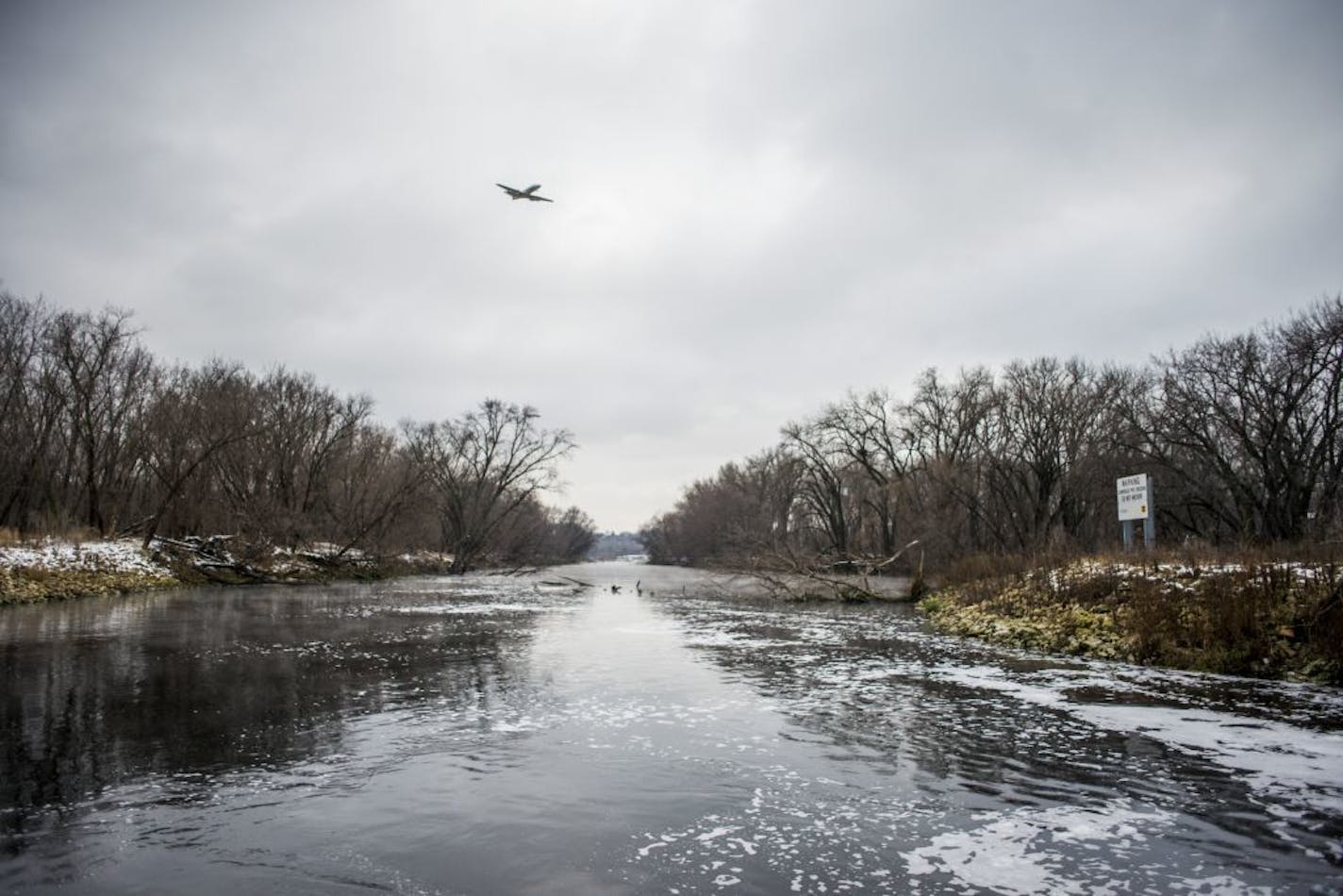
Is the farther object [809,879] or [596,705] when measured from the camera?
[596,705]

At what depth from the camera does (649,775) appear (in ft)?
24.8

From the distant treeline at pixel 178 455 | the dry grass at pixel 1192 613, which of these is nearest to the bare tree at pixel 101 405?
the distant treeline at pixel 178 455

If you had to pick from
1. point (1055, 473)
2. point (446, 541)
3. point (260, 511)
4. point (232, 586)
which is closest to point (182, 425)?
point (260, 511)

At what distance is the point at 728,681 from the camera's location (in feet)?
42.2

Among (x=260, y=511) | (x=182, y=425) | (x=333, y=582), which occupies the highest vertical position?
(x=182, y=425)

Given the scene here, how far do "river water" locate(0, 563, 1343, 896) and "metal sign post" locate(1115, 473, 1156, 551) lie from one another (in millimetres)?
9426

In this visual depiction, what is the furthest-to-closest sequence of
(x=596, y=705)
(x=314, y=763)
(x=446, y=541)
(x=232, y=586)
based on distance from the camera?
(x=446, y=541) → (x=232, y=586) → (x=596, y=705) → (x=314, y=763)

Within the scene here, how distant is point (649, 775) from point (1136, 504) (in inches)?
835

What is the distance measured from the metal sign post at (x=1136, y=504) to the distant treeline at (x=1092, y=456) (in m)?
1.58

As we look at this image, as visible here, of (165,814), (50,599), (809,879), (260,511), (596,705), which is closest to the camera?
(809,879)

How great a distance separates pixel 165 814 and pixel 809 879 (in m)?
4.99

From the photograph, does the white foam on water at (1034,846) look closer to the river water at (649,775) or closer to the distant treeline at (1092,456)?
the river water at (649,775)

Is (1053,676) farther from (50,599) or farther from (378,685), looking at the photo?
(50,599)

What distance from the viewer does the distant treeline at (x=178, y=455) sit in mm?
35938
